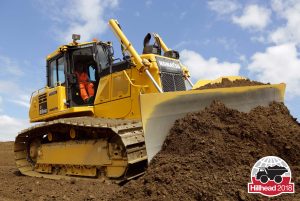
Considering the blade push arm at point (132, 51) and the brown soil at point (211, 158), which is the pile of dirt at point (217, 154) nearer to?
the brown soil at point (211, 158)

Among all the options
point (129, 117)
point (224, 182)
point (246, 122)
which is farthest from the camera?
point (129, 117)

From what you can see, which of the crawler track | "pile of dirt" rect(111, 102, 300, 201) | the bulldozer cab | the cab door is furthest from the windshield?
"pile of dirt" rect(111, 102, 300, 201)

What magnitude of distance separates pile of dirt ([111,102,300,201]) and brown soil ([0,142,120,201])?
106 cm

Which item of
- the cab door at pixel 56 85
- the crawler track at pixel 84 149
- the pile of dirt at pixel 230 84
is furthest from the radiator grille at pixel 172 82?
the cab door at pixel 56 85

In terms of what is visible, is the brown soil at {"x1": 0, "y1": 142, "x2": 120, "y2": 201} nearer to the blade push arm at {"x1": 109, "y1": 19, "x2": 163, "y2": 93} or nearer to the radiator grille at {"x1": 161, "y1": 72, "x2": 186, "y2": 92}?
the blade push arm at {"x1": 109, "y1": 19, "x2": 163, "y2": 93}

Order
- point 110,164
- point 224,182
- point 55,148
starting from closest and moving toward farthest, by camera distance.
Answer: point 224,182 < point 110,164 < point 55,148

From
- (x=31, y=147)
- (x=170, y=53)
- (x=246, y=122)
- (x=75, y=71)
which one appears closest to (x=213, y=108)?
(x=246, y=122)

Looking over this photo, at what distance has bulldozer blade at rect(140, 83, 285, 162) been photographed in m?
6.11

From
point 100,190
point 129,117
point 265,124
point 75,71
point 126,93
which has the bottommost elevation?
point 100,190

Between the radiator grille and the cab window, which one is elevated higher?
the cab window

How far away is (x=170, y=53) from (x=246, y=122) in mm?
3401

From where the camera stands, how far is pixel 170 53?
8.87m

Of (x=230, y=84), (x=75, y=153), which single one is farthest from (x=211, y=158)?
(x=75, y=153)

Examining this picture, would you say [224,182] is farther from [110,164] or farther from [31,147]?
[31,147]
